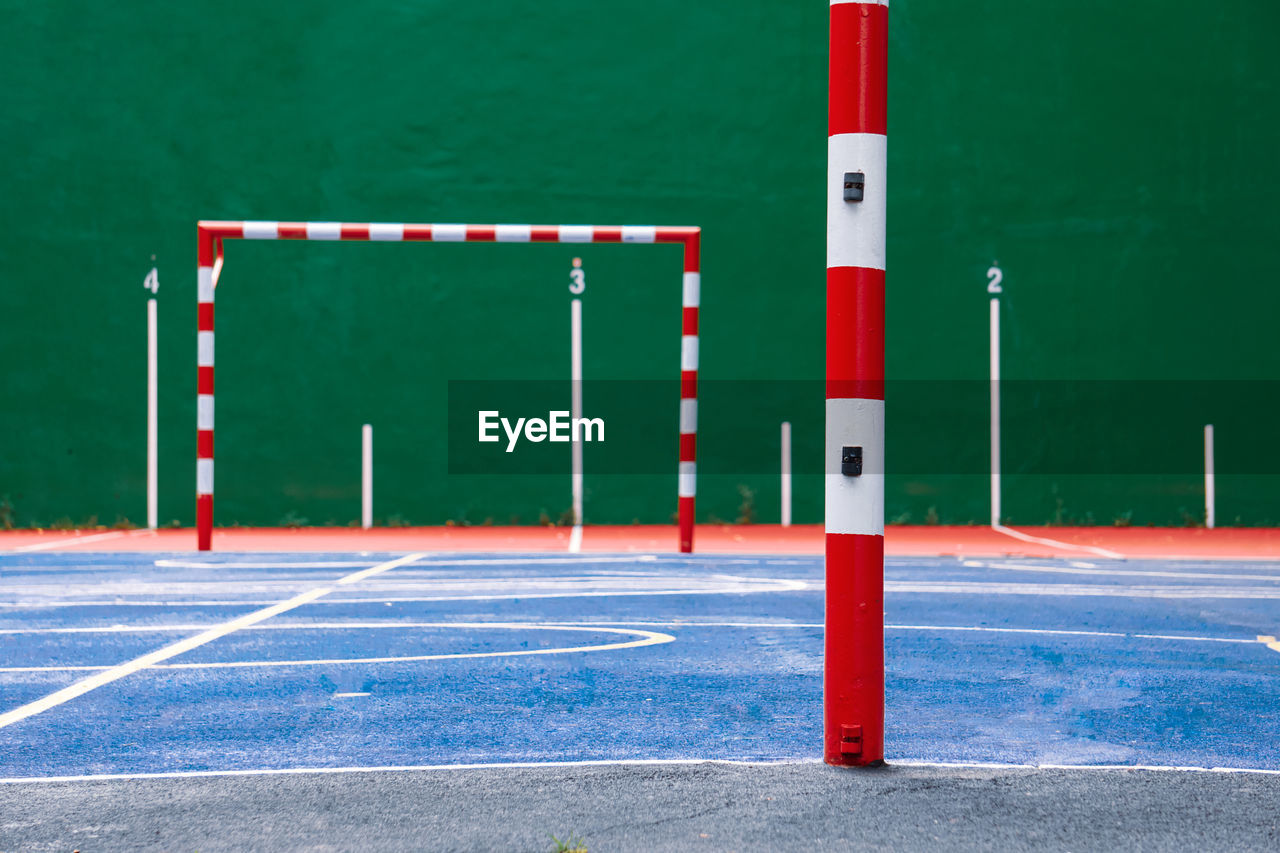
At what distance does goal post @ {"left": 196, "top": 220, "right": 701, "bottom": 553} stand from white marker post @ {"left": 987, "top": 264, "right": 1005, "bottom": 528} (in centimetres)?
493

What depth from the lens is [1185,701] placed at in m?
4.44

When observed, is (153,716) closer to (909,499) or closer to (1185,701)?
(1185,701)

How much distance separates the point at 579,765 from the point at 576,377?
34.3 feet

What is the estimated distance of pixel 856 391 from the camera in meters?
3.47

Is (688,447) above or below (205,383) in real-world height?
below

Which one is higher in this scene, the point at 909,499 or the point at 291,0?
the point at 291,0

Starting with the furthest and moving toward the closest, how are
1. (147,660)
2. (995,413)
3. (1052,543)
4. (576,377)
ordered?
(995,413) → (576,377) → (1052,543) → (147,660)

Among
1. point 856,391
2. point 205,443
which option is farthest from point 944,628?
point 205,443

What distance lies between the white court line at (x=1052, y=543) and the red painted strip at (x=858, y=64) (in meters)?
8.20

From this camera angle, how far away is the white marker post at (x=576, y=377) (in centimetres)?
1377

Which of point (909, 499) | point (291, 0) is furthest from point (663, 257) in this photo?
point (291, 0)

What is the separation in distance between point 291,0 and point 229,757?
12195 mm

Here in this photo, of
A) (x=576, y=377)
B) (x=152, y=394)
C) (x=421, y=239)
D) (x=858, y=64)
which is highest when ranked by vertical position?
(x=421, y=239)

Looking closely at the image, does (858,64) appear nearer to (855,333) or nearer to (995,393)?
(855,333)
